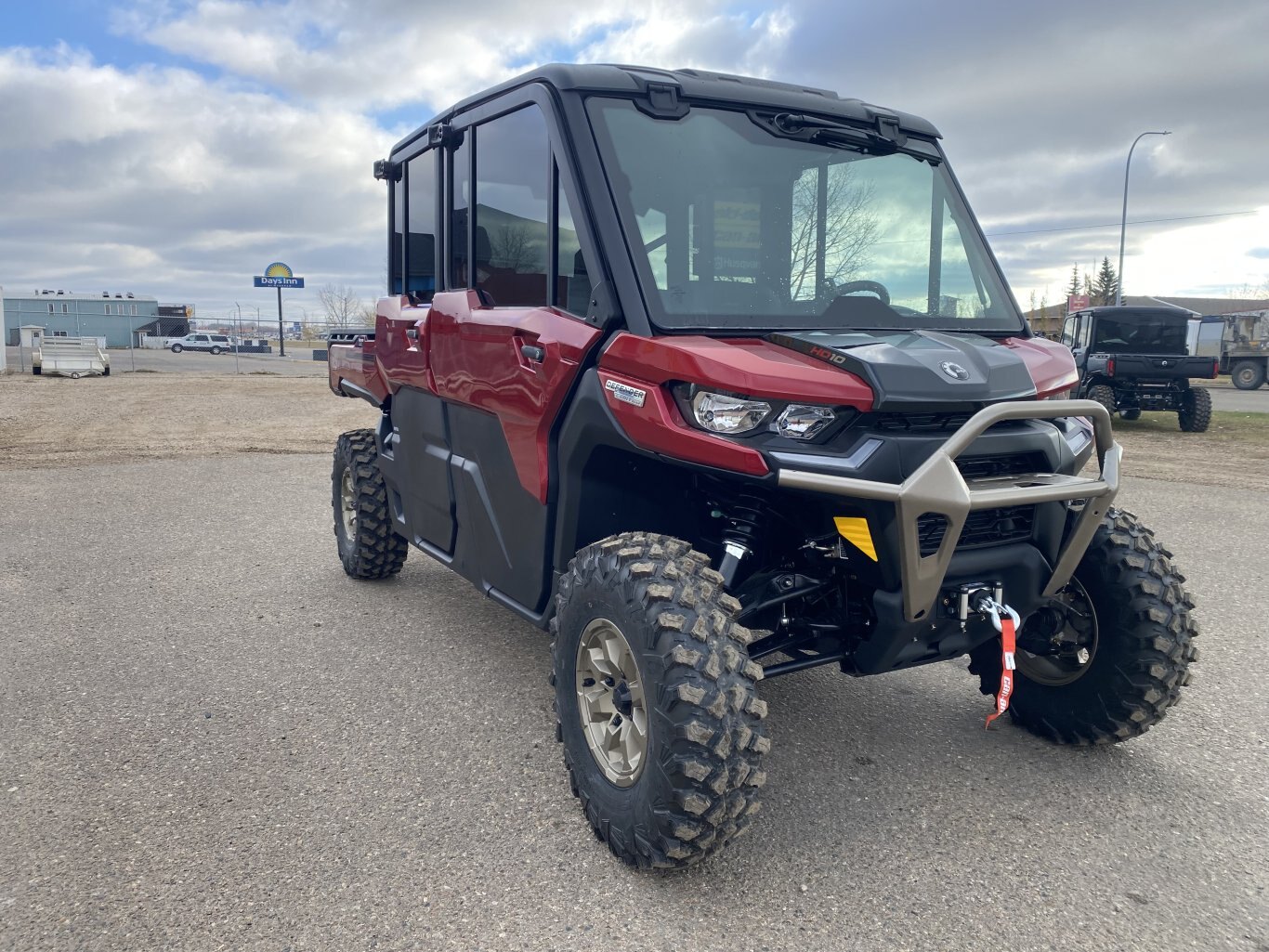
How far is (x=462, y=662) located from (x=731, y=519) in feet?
6.59

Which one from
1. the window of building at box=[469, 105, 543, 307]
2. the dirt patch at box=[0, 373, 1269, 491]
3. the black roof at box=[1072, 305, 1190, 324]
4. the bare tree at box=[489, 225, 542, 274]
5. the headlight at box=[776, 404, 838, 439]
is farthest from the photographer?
the black roof at box=[1072, 305, 1190, 324]

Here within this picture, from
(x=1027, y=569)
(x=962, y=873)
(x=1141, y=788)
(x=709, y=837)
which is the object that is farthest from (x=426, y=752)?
(x=1141, y=788)

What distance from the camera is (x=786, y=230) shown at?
341cm

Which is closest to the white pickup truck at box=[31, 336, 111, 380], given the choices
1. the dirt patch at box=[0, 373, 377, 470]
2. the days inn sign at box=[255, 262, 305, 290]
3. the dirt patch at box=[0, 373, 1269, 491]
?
the dirt patch at box=[0, 373, 377, 470]

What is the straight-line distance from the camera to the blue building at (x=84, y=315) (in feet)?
181

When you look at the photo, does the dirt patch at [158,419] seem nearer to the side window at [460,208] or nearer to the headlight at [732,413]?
the side window at [460,208]

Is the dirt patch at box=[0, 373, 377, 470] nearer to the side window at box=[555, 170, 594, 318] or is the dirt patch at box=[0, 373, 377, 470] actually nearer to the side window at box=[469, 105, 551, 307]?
the side window at box=[469, 105, 551, 307]

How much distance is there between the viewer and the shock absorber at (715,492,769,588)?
116 inches

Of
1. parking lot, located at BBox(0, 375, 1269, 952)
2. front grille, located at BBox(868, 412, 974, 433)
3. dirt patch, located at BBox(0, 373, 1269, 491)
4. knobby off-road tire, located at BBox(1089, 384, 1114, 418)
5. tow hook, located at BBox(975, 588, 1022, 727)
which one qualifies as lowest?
parking lot, located at BBox(0, 375, 1269, 952)

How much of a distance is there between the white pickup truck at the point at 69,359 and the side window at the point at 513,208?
25.4 m

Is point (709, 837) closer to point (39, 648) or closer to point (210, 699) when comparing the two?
point (210, 699)

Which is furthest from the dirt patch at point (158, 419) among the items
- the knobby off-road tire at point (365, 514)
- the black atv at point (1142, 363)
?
the black atv at point (1142, 363)

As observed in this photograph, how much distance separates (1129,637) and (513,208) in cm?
268

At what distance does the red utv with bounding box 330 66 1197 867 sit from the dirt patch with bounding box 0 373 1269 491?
26.8ft
